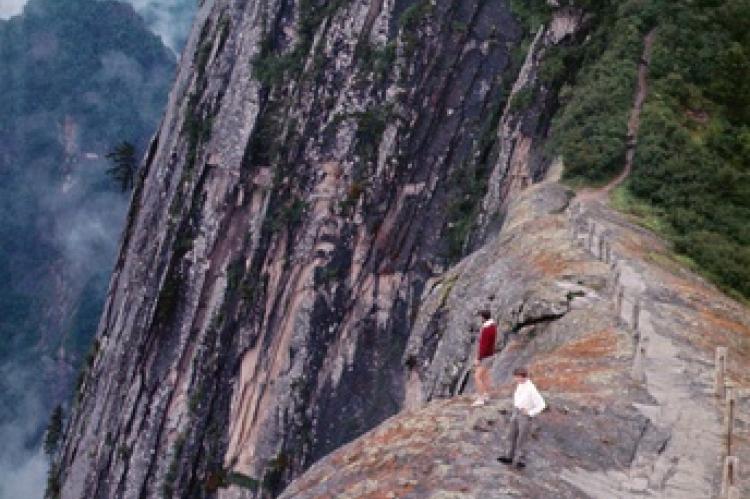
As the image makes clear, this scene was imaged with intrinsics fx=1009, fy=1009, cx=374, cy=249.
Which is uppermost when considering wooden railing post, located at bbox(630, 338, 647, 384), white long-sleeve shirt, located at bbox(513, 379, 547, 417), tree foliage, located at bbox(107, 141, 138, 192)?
tree foliage, located at bbox(107, 141, 138, 192)

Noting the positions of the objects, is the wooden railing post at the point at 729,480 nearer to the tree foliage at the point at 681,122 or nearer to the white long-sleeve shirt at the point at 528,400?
the white long-sleeve shirt at the point at 528,400

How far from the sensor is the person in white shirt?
1182 cm

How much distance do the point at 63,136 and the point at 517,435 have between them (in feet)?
279

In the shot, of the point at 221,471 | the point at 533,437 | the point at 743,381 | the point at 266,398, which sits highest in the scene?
the point at 743,381

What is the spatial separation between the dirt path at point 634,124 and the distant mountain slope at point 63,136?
5875 cm

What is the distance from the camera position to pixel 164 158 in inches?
2073

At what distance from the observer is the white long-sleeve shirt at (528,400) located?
1214cm

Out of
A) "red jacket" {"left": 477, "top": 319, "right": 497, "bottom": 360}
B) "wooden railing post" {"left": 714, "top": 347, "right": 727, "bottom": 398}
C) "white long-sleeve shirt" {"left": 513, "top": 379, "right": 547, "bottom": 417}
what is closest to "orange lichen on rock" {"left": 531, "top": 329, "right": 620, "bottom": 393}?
"red jacket" {"left": 477, "top": 319, "right": 497, "bottom": 360}

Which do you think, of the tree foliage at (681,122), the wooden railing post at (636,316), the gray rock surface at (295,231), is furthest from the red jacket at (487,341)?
the gray rock surface at (295,231)

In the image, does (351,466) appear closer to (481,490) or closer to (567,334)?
(481,490)

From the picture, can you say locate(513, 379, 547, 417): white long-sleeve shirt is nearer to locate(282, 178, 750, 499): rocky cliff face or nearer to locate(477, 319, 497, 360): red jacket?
locate(282, 178, 750, 499): rocky cliff face

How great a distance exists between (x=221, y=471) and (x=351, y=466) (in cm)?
3146

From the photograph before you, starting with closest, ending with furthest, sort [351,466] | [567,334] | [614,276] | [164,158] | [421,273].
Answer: [351,466] → [567,334] → [614,276] → [421,273] → [164,158]

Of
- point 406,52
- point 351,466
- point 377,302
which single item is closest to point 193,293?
point 377,302
